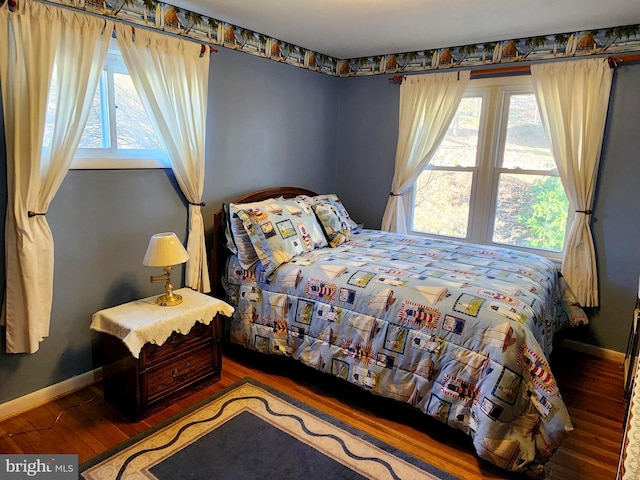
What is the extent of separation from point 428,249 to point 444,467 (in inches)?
62.0

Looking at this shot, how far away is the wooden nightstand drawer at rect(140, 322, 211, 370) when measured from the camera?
2236 mm

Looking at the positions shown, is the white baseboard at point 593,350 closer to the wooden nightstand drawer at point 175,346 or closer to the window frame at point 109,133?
the wooden nightstand drawer at point 175,346

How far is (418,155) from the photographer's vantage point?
376 centimetres

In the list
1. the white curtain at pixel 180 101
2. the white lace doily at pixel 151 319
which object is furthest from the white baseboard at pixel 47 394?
the white curtain at pixel 180 101

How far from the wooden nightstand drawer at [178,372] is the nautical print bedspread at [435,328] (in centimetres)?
36

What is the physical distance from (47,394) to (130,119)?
1689 mm

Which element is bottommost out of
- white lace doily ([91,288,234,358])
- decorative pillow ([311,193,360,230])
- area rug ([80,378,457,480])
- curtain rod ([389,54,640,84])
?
area rug ([80,378,457,480])

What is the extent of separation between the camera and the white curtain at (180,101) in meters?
2.49

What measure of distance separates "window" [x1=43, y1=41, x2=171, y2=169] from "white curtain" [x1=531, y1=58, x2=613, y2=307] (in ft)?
9.25

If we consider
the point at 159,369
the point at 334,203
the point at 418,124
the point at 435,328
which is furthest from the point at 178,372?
the point at 418,124

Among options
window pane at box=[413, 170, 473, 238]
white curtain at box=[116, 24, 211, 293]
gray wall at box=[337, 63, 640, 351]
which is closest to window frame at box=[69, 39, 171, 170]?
white curtain at box=[116, 24, 211, 293]

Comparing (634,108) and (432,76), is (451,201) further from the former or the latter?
(634,108)

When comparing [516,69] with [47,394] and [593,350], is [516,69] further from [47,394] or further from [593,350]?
[47,394]

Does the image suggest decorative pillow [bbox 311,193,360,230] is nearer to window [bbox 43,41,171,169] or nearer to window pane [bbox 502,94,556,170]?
window [bbox 43,41,171,169]
